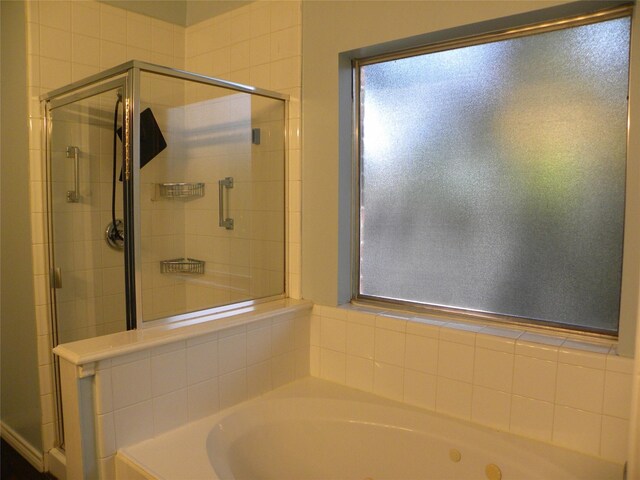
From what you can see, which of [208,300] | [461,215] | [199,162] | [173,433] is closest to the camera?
[173,433]

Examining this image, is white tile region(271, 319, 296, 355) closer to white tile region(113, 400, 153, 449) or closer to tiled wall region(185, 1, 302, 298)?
tiled wall region(185, 1, 302, 298)

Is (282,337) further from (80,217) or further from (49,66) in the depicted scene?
(49,66)

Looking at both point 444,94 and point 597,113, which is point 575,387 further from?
point 444,94

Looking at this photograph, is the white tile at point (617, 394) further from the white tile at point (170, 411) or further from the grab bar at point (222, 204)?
the grab bar at point (222, 204)

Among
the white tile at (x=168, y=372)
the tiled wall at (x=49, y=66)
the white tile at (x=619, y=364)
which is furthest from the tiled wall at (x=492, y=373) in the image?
the tiled wall at (x=49, y=66)

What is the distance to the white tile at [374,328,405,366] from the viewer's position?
219 centimetres

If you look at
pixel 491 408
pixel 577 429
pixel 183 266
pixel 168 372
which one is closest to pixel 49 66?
pixel 183 266

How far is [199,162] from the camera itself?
257 centimetres

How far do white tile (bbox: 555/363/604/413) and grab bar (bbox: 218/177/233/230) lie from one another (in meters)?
1.69

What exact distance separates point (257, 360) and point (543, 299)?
1256mm

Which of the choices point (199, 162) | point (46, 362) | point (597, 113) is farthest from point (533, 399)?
point (46, 362)

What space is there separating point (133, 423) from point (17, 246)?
1.27 meters

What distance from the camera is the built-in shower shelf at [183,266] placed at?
242 centimetres

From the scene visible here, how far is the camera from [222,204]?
2.61 m
